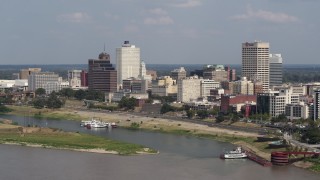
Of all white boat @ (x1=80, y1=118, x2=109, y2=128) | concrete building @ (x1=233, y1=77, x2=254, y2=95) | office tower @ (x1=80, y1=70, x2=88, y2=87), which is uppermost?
office tower @ (x1=80, y1=70, x2=88, y2=87)

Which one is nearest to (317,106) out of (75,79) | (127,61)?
(127,61)

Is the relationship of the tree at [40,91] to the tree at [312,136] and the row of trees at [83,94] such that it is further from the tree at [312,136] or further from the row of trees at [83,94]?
the tree at [312,136]

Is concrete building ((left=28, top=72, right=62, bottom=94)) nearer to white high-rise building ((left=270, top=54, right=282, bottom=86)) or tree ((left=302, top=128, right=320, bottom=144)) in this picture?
white high-rise building ((left=270, top=54, right=282, bottom=86))

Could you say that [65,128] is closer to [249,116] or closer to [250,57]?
[249,116]

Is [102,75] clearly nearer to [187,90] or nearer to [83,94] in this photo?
[83,94]

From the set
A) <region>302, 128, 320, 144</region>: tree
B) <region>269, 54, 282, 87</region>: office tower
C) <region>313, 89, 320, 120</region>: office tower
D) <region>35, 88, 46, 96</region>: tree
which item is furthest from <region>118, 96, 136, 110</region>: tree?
<region>269, 54, 282, 87</region>: office tower
